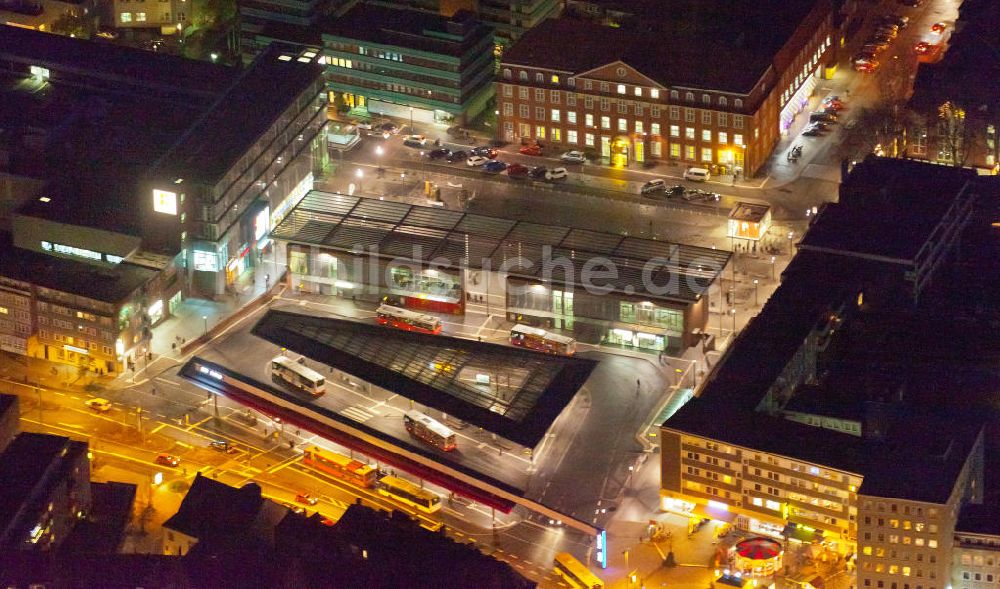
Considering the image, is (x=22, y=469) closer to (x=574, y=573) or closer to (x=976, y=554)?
(x=574, y=573)

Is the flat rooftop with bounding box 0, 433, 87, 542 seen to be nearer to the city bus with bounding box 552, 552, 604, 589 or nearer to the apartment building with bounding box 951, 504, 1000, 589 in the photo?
the city bus with bounding box 552, 552, 604, 589

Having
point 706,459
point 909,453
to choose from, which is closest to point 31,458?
point 706,459

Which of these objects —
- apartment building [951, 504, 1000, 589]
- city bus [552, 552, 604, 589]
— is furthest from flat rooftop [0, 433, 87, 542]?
apartment building [951, 504, 1000, 589]

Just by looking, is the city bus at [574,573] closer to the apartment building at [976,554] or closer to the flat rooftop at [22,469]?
the apartment building at [976,554]

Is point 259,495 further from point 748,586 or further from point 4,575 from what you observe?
point 748,586

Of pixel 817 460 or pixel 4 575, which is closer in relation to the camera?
pixel 4 575

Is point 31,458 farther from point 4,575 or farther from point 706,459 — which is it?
point 706,459

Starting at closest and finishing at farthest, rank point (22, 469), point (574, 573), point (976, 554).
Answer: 1. point (976, 554)
2. point (574, 573)
3. point (22, 469)

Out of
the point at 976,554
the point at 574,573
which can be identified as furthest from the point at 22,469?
the point at 976,554
